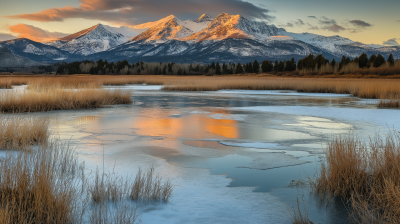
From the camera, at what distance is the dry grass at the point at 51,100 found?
14.9 metres

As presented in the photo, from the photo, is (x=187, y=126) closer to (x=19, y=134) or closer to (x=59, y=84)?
(x=19, y=134)

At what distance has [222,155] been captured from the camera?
291 inches

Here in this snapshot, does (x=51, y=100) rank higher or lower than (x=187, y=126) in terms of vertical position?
higher

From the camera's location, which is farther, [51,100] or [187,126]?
[51,100]

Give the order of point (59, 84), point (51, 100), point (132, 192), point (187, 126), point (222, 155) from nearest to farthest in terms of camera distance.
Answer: point (132, 192) < point (222, 155) < point (187, 126) < point (51, 100) < point (59, 84)

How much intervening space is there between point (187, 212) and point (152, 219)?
1.65 feet

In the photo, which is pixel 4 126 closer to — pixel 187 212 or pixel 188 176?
pixel 188 176

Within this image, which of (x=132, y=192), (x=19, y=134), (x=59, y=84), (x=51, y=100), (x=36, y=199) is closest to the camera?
(x=36, y=199)

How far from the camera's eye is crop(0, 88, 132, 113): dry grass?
1489 cm

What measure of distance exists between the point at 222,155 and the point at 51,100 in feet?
39.4

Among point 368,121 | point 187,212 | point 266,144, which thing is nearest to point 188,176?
point 187,212

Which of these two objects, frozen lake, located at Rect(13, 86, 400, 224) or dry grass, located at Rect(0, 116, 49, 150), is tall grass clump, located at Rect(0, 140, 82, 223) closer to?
frozen lake, located at Rect(13, 86, 400, 224)

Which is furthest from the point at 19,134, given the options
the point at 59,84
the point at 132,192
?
the point at 59,84

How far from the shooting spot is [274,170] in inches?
→ 245
